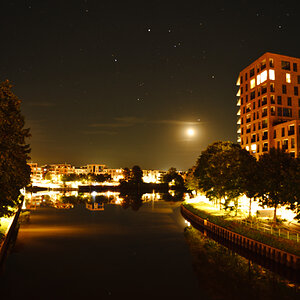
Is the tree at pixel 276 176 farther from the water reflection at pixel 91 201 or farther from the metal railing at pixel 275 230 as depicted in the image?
the water reflection at pixel 91 201

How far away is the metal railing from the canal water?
28.4 ft

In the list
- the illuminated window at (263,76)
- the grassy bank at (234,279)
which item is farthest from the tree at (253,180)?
the illuminated window at (263,76)

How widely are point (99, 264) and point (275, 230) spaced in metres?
19.5

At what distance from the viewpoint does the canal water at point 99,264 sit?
89.6 feet

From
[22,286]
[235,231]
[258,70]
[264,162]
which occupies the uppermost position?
[258,70]

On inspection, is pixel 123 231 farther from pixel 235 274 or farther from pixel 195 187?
pixel 195 187

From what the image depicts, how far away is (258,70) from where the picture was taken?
8994 cm

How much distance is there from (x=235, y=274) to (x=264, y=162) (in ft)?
55.8

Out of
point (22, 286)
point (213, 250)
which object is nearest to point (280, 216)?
point (213, 250)

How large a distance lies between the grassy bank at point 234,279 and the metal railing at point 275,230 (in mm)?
4173

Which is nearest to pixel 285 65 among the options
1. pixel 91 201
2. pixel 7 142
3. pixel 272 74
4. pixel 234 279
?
pixel 272 74

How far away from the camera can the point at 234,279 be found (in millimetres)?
29422

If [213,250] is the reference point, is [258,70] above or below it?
above

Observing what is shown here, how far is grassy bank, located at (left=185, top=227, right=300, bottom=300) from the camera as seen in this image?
85.9ft
